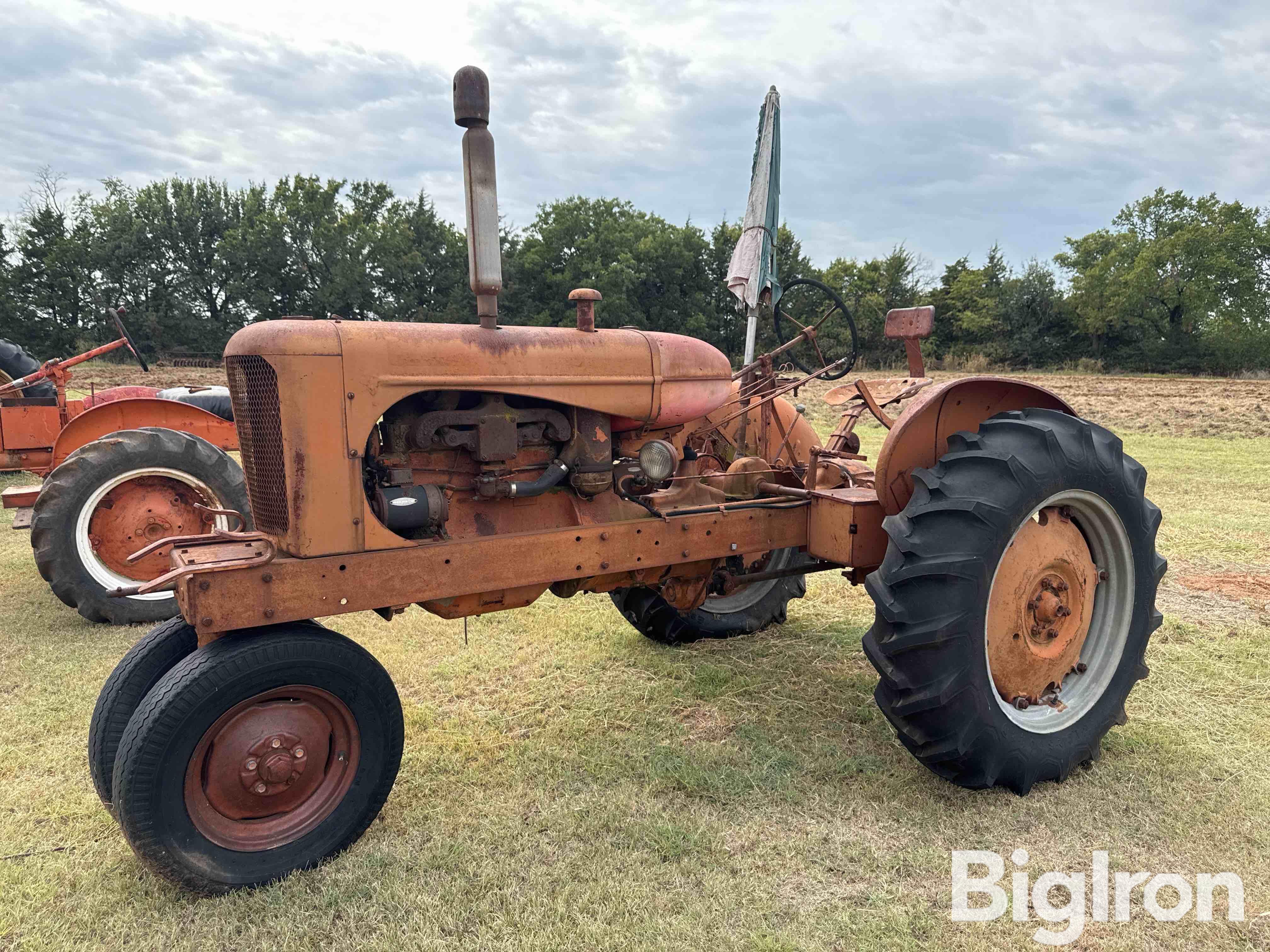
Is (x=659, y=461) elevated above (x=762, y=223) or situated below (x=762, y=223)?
below

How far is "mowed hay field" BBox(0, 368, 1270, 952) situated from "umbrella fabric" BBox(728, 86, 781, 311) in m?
2.00

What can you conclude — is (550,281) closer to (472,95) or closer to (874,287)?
(874,287)

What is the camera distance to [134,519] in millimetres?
A: 4742

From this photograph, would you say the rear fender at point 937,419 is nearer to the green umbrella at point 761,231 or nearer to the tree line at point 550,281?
the green umbrella at point 761,231

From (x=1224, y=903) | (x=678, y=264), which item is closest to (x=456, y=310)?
(x=678, y=264)

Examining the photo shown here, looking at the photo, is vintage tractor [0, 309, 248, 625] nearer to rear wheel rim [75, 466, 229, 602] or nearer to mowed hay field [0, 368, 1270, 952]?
rear wheel rim [75, 466, 229, 602]

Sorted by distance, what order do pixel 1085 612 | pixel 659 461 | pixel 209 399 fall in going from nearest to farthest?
pixel 659 461
pixel 1085 612
pixel 209 399

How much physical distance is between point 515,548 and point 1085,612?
2112 mm

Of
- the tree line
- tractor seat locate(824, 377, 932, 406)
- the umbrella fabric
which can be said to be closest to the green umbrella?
the umbrella fabric

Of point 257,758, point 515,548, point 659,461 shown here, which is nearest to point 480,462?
point 515,548

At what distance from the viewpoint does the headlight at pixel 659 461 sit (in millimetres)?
2803

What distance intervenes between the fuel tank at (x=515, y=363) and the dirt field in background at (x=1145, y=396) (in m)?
8.73

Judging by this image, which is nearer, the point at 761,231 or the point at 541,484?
the point at 541,484

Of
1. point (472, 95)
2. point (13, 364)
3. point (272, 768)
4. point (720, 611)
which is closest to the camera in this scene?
point (272, 768)
